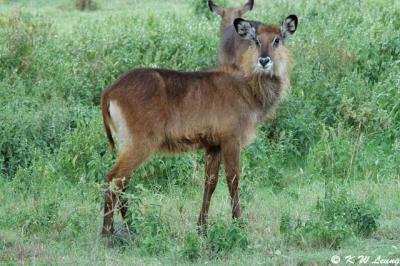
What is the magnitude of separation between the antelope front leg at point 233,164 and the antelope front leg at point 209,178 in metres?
0.14

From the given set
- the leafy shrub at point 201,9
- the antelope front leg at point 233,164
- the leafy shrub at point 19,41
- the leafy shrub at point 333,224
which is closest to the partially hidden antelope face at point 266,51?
the antelope front leg at point 233,164

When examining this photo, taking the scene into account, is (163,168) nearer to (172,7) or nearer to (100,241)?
(100,241)

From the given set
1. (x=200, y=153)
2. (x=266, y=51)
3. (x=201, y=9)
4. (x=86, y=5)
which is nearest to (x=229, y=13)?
(x=201, y=9)

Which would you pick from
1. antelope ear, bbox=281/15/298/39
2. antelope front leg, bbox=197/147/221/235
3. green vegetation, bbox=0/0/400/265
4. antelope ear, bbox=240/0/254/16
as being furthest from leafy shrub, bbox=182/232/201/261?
antelope ear, bbox=240/0/254/16

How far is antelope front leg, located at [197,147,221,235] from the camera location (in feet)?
22.6

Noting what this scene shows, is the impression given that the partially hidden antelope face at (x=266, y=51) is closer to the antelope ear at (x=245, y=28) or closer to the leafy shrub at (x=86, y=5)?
the antelope ear at (x=245, y=28)

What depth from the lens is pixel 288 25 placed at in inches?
289

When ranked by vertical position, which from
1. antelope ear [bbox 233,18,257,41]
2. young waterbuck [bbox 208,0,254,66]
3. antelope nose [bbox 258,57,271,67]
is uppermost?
antelope ear [bbox 233,18,257,41]

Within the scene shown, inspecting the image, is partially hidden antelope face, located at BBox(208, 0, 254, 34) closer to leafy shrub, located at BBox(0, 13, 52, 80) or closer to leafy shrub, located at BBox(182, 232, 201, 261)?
leafy shrub, located at BBox(0, 13, 52, 80)

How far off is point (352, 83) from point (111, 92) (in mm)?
3964

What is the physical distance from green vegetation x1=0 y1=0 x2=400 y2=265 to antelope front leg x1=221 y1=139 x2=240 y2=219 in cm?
21

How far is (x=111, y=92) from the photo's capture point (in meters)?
6.77

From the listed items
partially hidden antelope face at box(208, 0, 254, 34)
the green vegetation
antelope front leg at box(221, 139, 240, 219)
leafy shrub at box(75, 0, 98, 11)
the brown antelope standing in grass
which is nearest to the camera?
the green vegetation

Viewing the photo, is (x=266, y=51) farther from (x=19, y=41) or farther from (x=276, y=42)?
(x=19, y=41)
